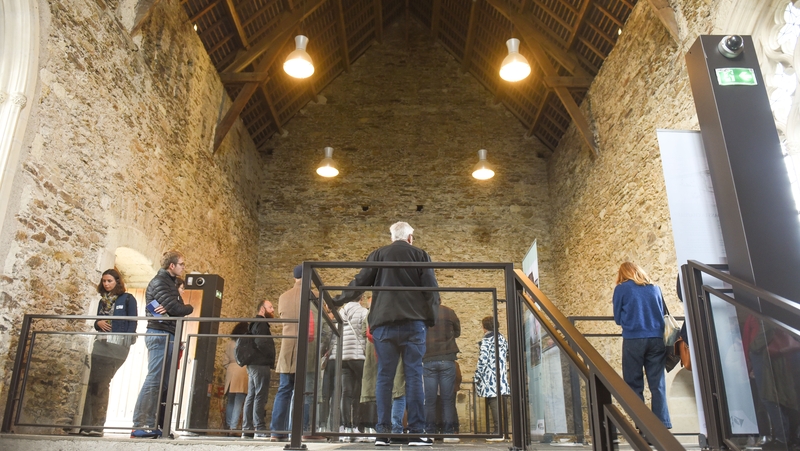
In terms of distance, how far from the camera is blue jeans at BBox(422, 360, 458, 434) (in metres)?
2.95

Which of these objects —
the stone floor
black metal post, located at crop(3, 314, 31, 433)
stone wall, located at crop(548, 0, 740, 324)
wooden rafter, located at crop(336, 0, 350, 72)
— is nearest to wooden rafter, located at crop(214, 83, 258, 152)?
wooden rafter, located at crop(336, 0, 350, 72)

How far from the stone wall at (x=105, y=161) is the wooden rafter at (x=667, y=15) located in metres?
5.26

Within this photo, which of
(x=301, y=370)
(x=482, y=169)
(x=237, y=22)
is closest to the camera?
(x=301, y=370)

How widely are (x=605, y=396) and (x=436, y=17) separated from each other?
10.1 meters

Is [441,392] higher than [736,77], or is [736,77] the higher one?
[736,77]

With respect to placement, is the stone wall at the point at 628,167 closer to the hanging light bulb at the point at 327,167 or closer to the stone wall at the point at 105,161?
the hanging light bulb at the point at 327,167

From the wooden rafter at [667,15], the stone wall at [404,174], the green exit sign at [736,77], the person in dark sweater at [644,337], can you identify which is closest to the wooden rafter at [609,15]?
the wooden rafter at [667,15]

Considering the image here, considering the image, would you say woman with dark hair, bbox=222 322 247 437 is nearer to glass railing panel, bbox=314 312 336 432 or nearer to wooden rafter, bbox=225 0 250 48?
glass railing panel, bbox=314 312 336 432

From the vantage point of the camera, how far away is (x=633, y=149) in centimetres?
729

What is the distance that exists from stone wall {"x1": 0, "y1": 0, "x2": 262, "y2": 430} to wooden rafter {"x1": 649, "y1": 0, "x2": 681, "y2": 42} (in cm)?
526

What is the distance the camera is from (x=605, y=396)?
1.93 meters

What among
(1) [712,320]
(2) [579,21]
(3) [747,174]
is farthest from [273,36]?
(1) [712,320]

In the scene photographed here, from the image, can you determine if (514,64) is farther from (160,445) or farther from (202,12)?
(160,445)

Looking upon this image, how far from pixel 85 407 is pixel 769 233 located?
3963 mm
